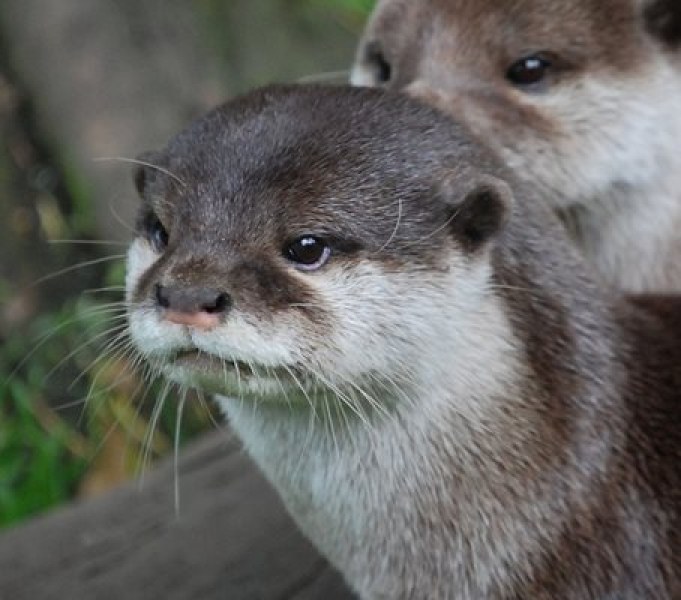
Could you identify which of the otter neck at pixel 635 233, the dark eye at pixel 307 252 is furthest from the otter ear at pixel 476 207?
the otter neck at pixel 635 233

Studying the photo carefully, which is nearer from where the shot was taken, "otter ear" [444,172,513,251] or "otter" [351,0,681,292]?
"otter ear" [444,172,513,251]

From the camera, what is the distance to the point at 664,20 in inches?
106

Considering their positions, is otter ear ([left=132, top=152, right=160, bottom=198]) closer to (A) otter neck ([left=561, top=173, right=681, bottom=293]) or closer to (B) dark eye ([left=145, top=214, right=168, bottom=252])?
(B) dark eye ([left=145, top=214, right=168, bottom=252])

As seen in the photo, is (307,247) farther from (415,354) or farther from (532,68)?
(532,68)

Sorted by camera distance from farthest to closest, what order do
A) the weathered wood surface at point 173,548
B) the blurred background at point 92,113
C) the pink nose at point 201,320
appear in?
the blurred background at point 92,113, the weathered wood surface at point 173,548, the pink nose at point 201,320

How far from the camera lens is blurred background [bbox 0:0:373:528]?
4.25 metres

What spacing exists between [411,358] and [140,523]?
1298 mm

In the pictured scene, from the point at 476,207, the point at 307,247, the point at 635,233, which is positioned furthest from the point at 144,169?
the point at 635,233

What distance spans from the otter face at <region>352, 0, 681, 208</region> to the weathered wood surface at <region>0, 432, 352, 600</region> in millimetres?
881

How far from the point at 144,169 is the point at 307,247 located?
372 mm

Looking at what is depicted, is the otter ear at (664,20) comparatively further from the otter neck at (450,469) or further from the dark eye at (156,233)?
the dark eye at (156,233)

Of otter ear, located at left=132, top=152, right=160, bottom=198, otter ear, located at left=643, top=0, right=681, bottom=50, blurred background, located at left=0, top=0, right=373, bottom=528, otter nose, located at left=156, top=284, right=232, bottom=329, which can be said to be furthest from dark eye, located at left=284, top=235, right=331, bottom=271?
blurred background, located at left=0, top=0, right=373, bottom=528

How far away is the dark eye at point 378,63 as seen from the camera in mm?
2785

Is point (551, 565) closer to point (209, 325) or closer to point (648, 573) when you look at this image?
point (648, 573)
